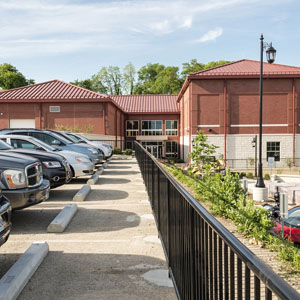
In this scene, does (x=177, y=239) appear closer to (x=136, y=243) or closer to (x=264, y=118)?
(x=136, y=243)

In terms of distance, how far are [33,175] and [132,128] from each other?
151 feet

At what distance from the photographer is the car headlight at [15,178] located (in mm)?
6141

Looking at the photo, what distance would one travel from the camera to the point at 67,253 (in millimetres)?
5207

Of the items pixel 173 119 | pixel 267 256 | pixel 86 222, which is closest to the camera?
pixel 267 256

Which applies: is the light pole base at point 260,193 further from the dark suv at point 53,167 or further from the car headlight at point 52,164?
the car headlight at point 52,164

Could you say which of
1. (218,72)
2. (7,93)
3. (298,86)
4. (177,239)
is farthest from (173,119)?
(177,239)

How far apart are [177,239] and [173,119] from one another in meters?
48.3

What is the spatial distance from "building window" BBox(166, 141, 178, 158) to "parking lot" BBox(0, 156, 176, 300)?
42319 mm

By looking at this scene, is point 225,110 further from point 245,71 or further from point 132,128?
point 132,128

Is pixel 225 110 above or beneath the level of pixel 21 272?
above

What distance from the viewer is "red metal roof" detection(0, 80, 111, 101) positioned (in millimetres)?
37603

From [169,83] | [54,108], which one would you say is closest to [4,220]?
[54,108]

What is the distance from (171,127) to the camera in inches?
2034

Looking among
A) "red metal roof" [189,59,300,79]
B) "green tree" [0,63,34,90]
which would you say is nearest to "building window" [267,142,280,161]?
"red metal roof" [189,59,300,79]
